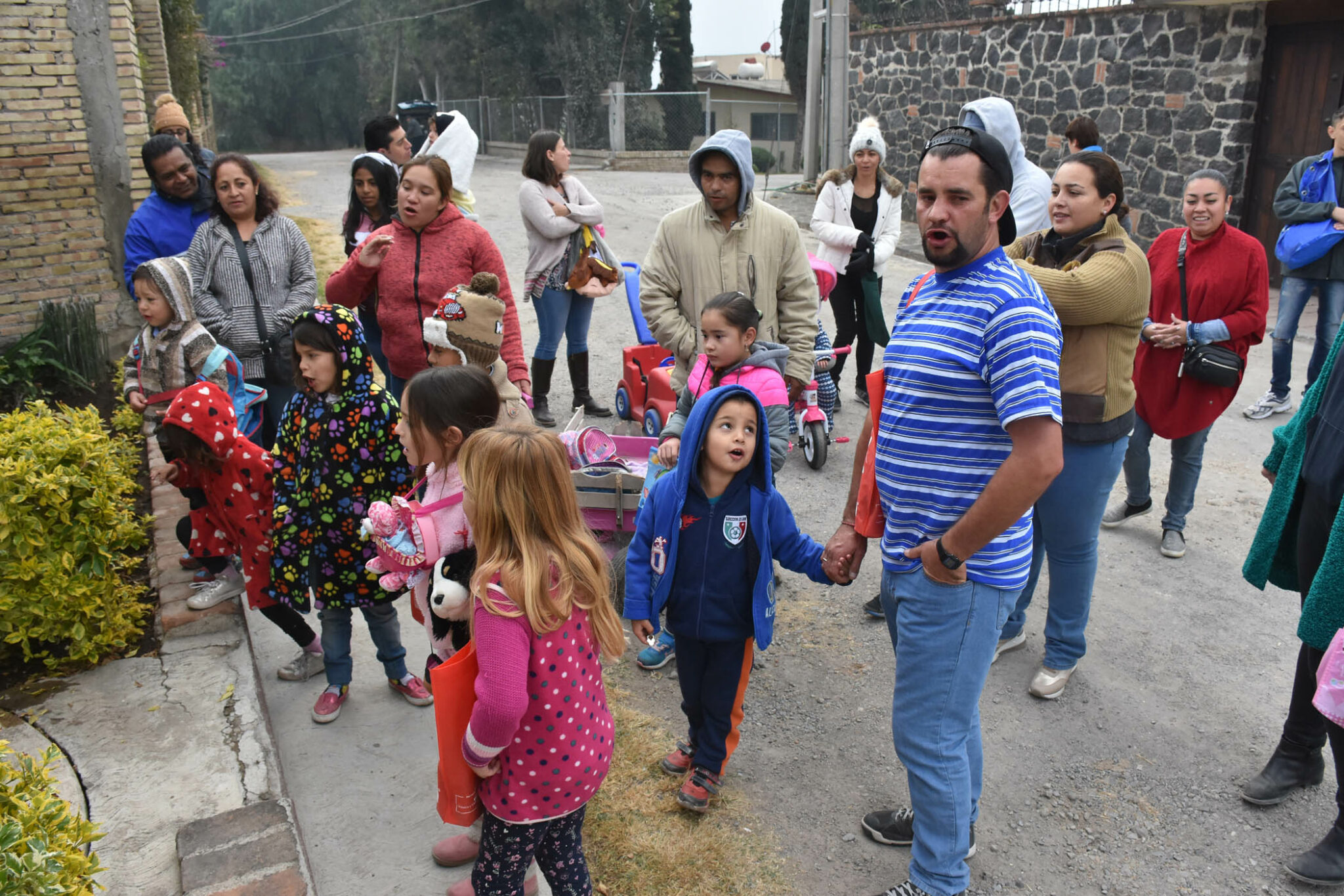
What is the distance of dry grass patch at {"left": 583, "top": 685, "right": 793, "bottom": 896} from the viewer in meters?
2.99

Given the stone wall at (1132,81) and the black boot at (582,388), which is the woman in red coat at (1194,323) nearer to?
the black boot at (582,388)

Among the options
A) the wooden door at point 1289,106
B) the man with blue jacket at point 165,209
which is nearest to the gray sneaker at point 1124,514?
the man with blue jacket at point 165,209

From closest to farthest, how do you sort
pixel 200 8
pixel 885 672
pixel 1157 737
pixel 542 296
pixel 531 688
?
pixel 531 688 → pixel 1157 737 → pixel 885 672 → pixel 542 296 → pixel 200 8

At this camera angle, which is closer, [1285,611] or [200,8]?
[1285,611]

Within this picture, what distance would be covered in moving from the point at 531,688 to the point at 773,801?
145cm

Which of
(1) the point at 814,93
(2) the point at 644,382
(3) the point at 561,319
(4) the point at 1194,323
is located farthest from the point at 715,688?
(1) the point at 814,93

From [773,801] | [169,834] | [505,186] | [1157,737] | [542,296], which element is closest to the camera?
[169,834]

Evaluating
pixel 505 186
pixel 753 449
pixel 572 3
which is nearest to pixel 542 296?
pixel 753 449

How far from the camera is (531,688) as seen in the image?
2.33 m

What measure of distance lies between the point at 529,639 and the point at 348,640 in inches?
68.5

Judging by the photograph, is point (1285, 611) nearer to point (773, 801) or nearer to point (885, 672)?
point (885, 672)

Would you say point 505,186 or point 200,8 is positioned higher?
point 200,8

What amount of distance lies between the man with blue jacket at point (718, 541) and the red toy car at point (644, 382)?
8.27ft

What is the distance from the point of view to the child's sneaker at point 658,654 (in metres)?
4.19
